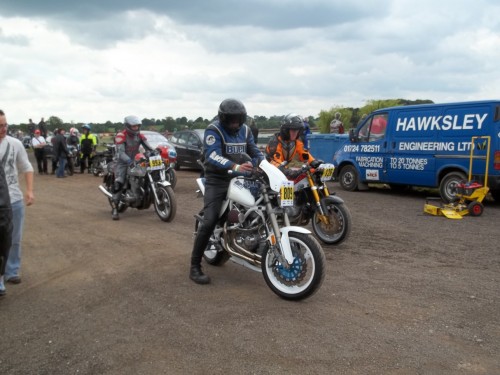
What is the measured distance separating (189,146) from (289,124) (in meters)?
11.8

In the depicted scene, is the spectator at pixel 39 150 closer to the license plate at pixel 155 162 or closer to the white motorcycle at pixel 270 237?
the license plate at pixel 155 162

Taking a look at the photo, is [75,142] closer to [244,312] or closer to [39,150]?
[39,150]

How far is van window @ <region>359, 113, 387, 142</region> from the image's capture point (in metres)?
12.5

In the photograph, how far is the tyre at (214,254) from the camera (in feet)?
18.0

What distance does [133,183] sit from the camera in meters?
9.30

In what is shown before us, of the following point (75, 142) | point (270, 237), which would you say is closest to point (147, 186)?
point (270, 237)

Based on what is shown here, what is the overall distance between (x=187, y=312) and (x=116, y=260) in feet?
6.97

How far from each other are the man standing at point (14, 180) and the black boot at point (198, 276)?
1.88 metres

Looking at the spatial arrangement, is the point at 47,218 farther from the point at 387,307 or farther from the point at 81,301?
the point at 387,307

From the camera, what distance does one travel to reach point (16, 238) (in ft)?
16.8

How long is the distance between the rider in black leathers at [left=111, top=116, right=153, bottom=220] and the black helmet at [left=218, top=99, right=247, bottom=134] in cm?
454

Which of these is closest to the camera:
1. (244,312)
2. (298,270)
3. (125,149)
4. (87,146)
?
(244,312)

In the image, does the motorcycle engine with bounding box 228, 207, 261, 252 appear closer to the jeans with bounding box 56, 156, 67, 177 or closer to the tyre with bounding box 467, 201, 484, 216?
the tyre with bounding box 467, 201, 484, 216

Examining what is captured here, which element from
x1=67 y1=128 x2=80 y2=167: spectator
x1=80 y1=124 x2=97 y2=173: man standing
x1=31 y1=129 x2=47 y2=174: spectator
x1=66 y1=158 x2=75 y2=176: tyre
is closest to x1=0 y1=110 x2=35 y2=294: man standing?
x1=66 y1=158 x2=75 y2=176: tyre
